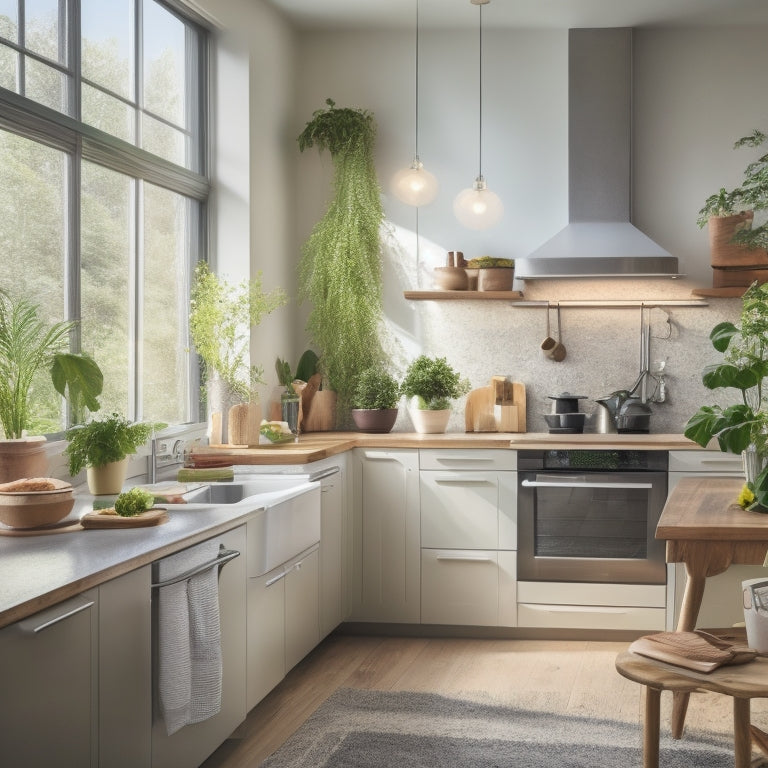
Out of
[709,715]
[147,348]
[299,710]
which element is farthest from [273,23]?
[709,715]

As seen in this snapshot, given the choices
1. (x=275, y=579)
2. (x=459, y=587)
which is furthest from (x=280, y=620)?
(x=459, y=587)

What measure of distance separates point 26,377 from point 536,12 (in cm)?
338

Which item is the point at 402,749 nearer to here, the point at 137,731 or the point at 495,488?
the point at 137,731

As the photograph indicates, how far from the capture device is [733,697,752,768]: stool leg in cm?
262

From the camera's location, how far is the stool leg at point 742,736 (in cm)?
262

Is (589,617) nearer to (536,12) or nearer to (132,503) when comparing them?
(132,503)

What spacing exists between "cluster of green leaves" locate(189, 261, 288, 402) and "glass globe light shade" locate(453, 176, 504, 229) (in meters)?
1.08

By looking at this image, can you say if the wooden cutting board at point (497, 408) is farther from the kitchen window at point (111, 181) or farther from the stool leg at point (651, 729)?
the stool leg at point (651, 729)

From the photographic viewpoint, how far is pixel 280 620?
3723 mm

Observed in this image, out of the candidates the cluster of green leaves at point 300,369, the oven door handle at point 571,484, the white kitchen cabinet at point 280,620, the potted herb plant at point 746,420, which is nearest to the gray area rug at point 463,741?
the white kitchen cabinet at point 280,620

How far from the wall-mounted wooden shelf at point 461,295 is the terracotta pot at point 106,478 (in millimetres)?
2335

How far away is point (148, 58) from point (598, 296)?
8.42 ft

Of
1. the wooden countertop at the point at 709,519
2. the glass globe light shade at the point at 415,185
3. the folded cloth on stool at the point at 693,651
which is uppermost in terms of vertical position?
the glass globe light shade at the point at 415,185

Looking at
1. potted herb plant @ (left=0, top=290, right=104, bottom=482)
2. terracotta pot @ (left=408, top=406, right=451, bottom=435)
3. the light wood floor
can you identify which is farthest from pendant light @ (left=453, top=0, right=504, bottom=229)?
potted herb plant @ (left=0, top=290, right=104, bottom=482)
